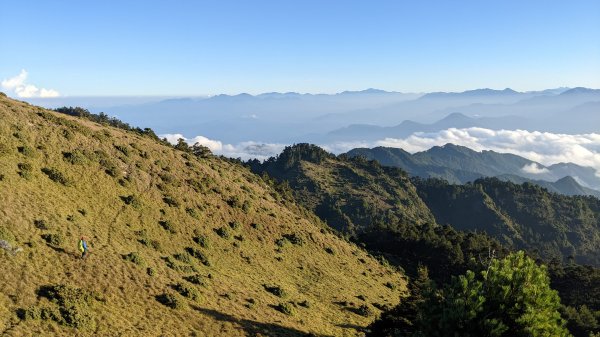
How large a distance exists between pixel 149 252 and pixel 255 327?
13517 mm

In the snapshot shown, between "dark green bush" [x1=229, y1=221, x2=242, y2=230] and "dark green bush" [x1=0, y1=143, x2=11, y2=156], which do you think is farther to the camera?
"dark green bush" [x1=229, y1=221, x2=242, y2=230]

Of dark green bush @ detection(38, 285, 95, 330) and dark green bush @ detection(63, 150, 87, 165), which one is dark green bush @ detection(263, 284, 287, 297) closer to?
dark green bush @ detection(38, 285, 95, 330)

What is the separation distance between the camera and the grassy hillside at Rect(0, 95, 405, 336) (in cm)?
2648

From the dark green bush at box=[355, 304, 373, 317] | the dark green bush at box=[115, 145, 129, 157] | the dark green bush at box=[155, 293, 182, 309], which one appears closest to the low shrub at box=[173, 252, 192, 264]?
the dark green bush at box=[155, 293, 182, 309]

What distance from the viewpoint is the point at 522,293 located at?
69.1 feet

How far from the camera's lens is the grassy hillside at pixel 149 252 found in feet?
86.9

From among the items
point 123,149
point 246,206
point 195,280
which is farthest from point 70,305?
point 246,206

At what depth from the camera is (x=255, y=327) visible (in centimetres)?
3159

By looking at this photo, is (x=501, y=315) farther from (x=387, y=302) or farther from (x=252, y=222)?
(x=252, y=222)

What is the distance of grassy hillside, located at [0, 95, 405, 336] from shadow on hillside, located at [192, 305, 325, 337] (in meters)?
0.15

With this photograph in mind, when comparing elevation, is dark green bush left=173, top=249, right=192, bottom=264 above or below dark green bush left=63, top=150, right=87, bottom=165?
below

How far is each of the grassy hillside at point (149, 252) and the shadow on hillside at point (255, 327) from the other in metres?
0.15

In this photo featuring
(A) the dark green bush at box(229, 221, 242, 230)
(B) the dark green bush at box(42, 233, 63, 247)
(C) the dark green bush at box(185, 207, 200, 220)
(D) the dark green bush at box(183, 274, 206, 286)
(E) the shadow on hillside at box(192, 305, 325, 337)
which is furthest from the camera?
(A) the dark green bush at box(229, 221, 242, 230)

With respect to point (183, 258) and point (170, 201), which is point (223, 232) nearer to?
point (170, 201)
